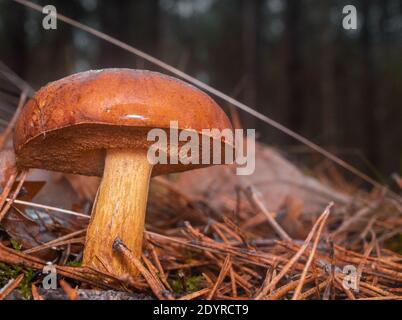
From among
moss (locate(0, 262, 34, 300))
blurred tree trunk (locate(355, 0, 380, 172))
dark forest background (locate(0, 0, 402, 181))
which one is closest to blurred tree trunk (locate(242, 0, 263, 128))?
dark forest background (locate(0, 0, 402, 181))

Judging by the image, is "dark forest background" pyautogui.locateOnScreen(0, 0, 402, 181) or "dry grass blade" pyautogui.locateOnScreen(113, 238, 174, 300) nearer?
"dry grass blade" pyautogui.locateOnScreen(113, 238, 174, 300)

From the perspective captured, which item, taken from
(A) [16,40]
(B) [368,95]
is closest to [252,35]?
(B) [368,95]

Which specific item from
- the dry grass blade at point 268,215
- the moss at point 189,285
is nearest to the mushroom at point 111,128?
the moss at point 189,285

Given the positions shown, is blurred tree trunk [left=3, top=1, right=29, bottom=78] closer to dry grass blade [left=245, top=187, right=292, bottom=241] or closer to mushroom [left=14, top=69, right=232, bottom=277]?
dry grass blade [left=245, top=187, right=292, bottom=241]

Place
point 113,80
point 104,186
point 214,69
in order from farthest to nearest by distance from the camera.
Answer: point 214,69, point 104,186, point 113,80
